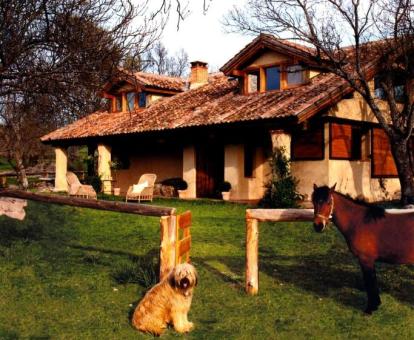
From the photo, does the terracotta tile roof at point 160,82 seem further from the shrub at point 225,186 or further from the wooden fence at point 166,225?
the wooden fence at point 166,225

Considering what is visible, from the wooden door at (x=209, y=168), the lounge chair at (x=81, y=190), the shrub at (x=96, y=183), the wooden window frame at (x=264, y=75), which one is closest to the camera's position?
the lounge chair at (x=81, y=190)

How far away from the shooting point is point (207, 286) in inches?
295

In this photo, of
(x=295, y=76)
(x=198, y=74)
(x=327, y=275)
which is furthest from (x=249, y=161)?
(x=327, y=275)

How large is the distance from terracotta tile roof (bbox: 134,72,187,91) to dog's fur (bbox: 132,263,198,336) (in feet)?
63.8

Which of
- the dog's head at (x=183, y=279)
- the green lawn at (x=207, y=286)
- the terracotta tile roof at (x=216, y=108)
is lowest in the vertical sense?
the green lawn at (x=207, y=286)

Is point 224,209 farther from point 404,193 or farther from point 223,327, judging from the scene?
point 223,327

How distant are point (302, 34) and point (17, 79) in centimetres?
1028

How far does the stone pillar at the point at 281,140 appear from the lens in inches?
669

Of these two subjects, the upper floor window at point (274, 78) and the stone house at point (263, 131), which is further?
the upper floor window at point (274, 78)

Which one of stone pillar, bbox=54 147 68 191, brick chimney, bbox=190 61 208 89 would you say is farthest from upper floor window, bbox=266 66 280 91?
stone pillar, bbox=54 147 68 191

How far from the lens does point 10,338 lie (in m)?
5.58

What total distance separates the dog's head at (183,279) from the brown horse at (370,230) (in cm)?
168

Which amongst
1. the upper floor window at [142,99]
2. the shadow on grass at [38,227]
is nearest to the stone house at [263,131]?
the upper floor window at [142,99]

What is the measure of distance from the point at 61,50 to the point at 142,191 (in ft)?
33.3
